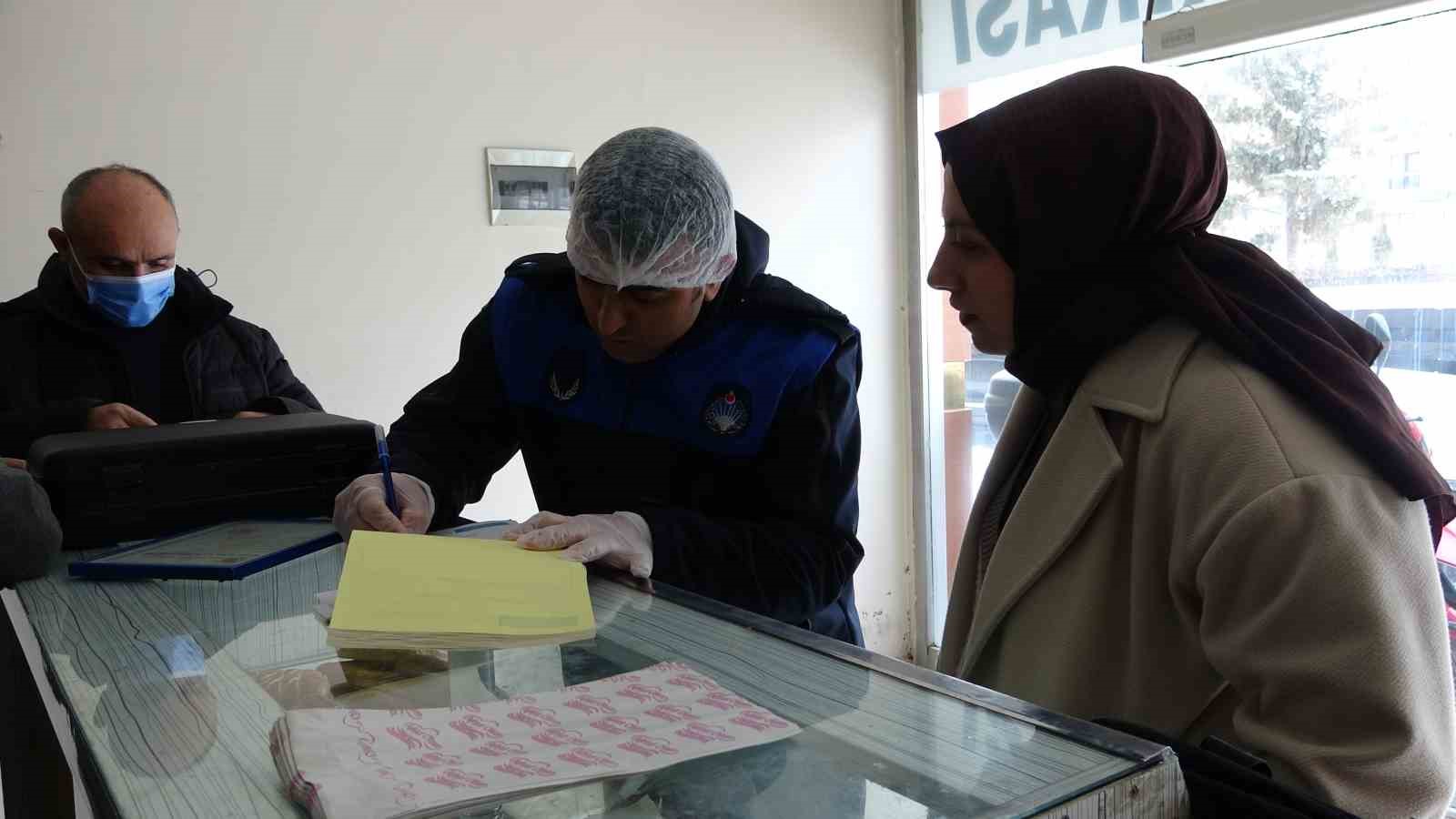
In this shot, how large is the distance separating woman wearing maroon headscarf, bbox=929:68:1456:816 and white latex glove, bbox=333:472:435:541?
77cm

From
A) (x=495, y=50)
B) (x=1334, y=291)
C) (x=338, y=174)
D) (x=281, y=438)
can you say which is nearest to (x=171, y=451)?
(x=281, y=438)

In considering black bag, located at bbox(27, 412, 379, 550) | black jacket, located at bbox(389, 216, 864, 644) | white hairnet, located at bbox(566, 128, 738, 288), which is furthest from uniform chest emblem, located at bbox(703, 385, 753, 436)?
black bag, located at bbox(27, 412, 379, 550)

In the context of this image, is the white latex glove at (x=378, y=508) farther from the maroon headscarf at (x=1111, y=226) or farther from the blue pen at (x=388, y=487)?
the maroon headscarf at (x=1111, y=226)

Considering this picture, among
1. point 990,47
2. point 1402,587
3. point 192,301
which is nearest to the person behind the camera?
point 1402,587

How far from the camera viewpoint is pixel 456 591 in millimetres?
1097

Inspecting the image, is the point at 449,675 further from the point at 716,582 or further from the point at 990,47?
the point at 990,47

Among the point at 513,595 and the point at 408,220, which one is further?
the point at 408,220

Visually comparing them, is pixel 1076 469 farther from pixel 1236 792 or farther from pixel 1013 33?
pixel 1013 33

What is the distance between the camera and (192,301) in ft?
8.80

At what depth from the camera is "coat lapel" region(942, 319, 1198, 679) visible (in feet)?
4.04

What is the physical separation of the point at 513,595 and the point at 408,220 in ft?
9.52

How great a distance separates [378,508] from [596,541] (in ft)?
1.29

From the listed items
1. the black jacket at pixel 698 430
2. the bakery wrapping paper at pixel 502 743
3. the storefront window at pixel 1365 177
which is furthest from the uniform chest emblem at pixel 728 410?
the storefront window at pixel 1365 177

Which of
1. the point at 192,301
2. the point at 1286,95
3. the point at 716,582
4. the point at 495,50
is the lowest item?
the point at 716,582
